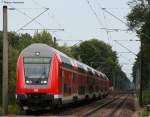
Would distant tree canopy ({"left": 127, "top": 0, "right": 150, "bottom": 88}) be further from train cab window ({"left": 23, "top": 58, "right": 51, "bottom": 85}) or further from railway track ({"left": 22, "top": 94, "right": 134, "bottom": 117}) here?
train cab window ({"left": 23, "top": 58, "right": 51, "bottom": 85})

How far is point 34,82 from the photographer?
110ft

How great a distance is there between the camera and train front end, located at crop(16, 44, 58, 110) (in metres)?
33.5

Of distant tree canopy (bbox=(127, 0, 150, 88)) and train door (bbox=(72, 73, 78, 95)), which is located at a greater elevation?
distant tree canopy (bbox=(127, 0, 150, 88))

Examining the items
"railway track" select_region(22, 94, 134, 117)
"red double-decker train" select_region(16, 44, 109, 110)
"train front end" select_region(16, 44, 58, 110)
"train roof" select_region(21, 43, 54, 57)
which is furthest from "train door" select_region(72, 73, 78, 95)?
"train front end" select_region(16, 44, 58, 110)

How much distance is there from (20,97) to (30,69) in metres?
1.73

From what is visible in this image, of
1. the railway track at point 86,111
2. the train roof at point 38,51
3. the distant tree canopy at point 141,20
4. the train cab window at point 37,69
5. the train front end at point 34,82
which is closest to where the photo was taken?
the train front end at point 34,82

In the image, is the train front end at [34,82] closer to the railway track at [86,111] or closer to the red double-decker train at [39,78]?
the red double-decker train at [39,78]

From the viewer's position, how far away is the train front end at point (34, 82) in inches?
1319

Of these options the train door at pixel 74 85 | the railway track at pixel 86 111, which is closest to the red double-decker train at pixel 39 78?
the railway track at pixel 86 111

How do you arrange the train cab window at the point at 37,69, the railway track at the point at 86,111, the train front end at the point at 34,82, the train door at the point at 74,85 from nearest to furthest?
1. the train front end at the point at 34,82
2. the train cab window at the point at 37,69
3. the railway track at the point at 86,111
4. the train door at the point at 74,85

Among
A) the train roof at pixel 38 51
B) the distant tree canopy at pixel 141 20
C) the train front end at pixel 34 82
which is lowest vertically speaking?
the train front end at pixel 34 82

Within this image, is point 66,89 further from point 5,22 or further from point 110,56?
point 110,56

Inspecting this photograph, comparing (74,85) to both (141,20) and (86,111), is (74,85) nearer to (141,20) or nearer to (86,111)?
(86,111)

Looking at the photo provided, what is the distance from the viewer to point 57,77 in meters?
33.9
